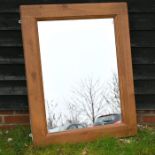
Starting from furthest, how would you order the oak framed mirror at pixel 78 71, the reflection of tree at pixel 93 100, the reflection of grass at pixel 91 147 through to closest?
the reflection of tree at pixel 93 100 < the oak framed mirror at pixel 78 71 < the reflection of grass at pixel 91 147

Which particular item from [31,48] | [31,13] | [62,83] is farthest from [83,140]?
[31,13]

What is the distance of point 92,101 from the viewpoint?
4.64 metres

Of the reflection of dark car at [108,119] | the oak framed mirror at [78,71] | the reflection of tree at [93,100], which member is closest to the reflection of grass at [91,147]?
the oak framed mirror at [78,71]

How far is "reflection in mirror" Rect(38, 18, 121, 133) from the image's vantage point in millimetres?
4531

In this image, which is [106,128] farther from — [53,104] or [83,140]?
[53,104]

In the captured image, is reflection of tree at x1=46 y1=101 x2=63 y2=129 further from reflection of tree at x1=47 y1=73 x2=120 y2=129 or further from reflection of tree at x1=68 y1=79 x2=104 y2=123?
reflection of tree at x1=68 y1=79 x2=104 y2=123

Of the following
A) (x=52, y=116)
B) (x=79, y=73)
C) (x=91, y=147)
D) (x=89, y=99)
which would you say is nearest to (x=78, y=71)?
(x=79, y=73)

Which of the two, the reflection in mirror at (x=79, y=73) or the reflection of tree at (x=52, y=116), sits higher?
the reflection in mirror at (x=79, y=73)

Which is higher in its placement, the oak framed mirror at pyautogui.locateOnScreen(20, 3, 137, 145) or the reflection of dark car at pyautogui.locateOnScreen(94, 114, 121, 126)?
the oak framed mirror at pyautogui.locateOnScreen(20, 3, 137, 145)

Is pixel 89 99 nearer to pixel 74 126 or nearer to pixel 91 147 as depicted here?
pixel 74 126

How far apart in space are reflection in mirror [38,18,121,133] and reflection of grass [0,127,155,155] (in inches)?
8.2

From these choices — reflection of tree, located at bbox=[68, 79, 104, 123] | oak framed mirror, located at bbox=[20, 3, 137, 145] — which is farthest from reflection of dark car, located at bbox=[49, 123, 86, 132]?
reflection of tree, located at bbox=[68, 79, 104, 123]

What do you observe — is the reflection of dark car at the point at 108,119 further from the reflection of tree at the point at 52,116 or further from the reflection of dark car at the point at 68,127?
the reflection of tree at the point at 52,116

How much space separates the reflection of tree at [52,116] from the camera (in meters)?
4.48
